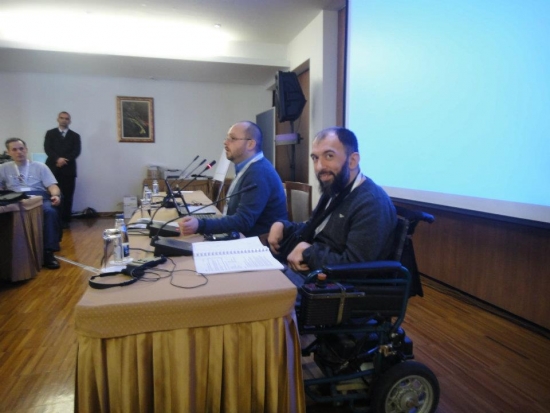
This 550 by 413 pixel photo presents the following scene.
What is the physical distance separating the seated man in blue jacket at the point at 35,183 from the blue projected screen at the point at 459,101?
2.86 meters

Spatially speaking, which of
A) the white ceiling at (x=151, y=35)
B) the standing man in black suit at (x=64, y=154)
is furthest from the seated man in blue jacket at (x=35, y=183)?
the standing man in black suit at (x=64, y=154)

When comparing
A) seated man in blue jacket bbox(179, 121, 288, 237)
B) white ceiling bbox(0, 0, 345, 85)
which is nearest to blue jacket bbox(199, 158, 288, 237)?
seated man in blue jacket bbox(179, 121, 288, 237)

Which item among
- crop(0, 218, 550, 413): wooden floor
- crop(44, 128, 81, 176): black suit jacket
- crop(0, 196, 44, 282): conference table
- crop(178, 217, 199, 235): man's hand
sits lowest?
crop(0, 218, 550, 413): wooden floor

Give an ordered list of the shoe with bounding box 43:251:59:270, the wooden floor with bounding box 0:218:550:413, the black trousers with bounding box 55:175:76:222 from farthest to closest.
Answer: the black trousers with bounding box 55:175:76:222
the shoe with bounding box 43:251:59:270
the wooden floor with bounding box 0:218:550:413

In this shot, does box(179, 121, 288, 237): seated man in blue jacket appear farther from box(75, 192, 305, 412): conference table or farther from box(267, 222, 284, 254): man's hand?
box(75, 192, 305, 412): conference table

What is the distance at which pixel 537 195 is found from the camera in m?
1.83

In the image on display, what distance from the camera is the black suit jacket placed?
17.8 feet

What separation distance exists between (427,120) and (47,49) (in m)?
4.58

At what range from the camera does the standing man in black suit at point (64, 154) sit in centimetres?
541

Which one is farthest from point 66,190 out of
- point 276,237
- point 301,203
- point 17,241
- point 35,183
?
point 276,237

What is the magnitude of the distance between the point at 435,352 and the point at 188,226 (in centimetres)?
142

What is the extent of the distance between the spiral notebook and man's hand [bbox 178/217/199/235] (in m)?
0.21

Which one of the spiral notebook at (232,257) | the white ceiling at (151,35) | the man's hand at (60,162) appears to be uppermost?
the white ceiling at (151,35)

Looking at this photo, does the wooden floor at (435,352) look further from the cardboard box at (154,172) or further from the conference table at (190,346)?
the cardboard box at (154,172)
